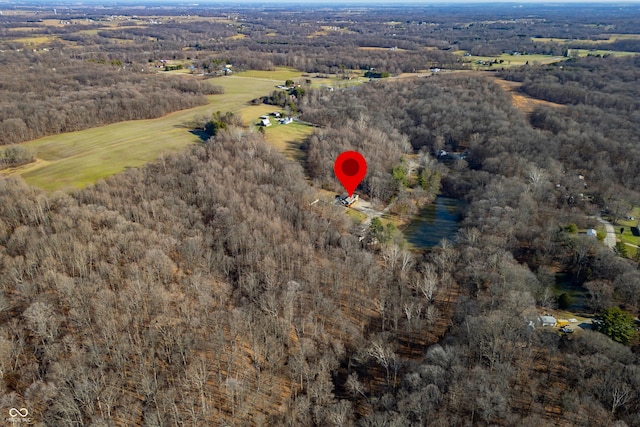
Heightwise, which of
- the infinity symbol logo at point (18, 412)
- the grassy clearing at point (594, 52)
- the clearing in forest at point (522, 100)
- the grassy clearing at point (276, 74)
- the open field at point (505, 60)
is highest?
the grassy clearing at point (594, 52)

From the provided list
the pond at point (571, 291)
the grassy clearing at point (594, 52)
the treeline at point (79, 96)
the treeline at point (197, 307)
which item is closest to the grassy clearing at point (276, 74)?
the treeline at point (79, 96)

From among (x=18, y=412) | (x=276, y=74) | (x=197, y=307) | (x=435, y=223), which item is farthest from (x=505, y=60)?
(x=18, y=412)

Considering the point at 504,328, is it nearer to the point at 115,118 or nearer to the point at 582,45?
the point at 115,118

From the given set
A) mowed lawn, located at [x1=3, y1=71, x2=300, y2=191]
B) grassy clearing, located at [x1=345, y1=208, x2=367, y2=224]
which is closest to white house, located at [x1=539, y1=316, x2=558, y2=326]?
grassy clearing, located at [x1=345, y1=208, x2=367, y2=224]

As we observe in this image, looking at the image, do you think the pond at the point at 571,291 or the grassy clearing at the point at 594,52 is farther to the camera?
the grassy clearing at the point at 594,52

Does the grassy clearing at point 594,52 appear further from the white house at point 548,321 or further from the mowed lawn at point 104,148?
the white house at point 548,321

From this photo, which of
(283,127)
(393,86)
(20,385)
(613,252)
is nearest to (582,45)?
(393,86)

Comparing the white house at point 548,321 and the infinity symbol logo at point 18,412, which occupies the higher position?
the infinity symbol logo at point 18,412
